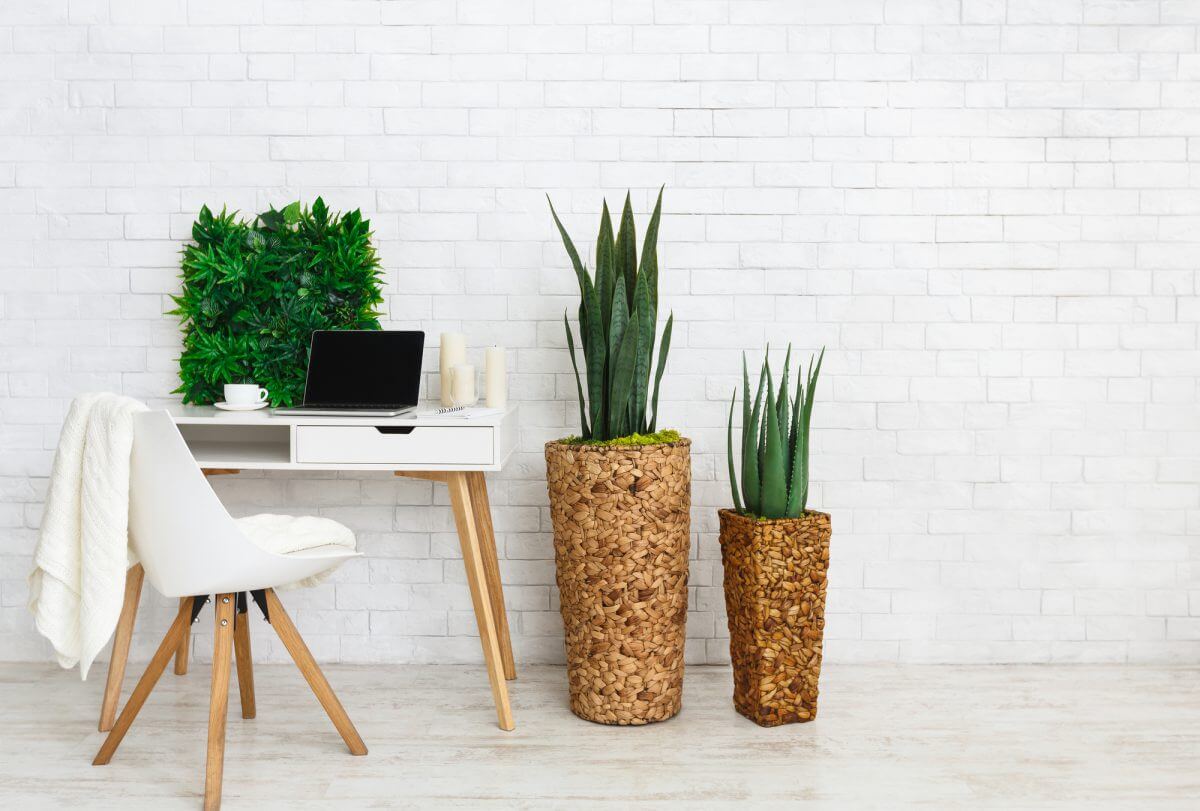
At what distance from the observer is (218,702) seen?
6.01 ft

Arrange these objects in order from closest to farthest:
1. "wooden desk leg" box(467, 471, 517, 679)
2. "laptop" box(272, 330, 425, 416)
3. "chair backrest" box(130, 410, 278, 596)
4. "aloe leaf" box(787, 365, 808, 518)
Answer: "chair backrest" box(130, 410, 278, 596), "aloe leaf" box(787, 365, 808, 518), "laptop" box(272, 330, 425, 416), "wooden desk leg" box(467, 471, 517, 679)

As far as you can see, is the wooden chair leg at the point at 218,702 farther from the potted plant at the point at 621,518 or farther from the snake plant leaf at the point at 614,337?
the snake plant leaf at the point at 614,337

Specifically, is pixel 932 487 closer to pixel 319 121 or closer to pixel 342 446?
pixel 342 446

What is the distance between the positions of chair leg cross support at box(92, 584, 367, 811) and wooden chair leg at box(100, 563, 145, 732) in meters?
0.12

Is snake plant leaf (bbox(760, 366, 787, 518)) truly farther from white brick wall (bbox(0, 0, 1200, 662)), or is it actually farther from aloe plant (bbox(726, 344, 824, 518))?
white brick wall (bbox(0, 0, 1200, 662))

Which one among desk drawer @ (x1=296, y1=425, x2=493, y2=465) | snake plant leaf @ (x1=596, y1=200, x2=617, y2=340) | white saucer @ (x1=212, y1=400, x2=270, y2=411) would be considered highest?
snake plant leaf @ (x1=596, y1=200, x2=617, y2=340)

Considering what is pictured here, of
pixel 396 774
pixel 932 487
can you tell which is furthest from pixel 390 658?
pixel 932 487

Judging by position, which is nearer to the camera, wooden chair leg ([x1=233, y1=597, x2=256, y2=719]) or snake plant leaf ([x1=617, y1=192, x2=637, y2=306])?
wooden chair leg ([x1=233, y1=597, x2=256, y2=719])

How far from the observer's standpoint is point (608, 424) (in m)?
2.29

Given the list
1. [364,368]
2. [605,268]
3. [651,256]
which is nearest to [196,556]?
[364,368]

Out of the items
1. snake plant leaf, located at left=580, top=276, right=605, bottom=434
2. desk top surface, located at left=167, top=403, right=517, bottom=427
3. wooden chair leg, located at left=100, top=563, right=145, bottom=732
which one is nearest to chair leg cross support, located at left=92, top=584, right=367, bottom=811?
wooden chair leg, located at left=100, top=563, right=145, bottom=732

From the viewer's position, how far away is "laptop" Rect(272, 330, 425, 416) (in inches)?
94.7

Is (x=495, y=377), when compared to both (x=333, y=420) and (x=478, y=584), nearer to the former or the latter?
(x=333, y=420)

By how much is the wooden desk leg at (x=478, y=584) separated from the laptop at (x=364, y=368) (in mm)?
318
